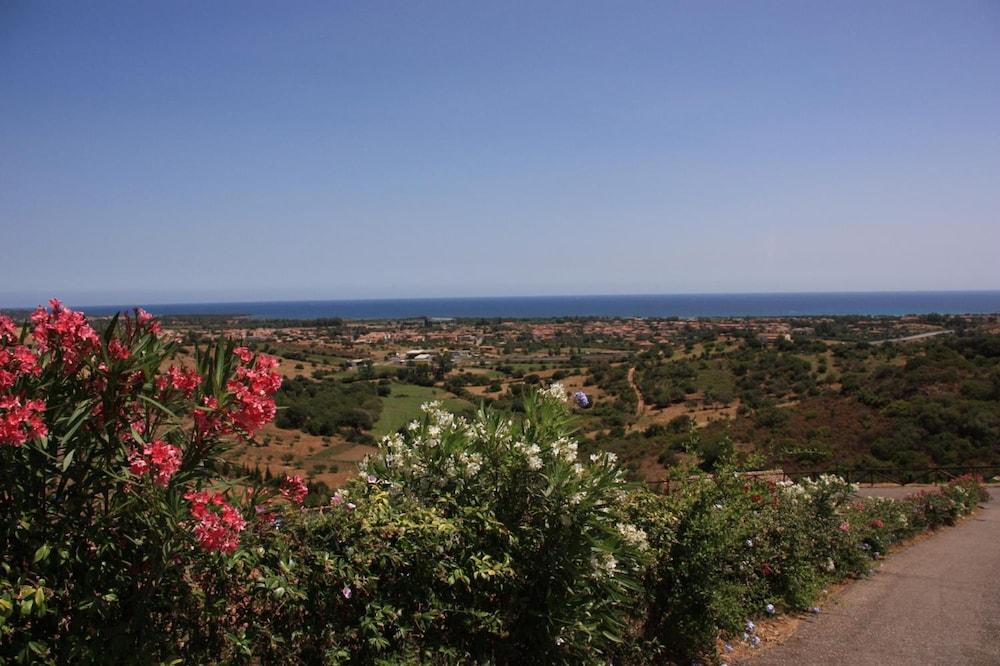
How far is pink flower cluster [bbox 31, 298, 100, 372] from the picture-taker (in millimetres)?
2178

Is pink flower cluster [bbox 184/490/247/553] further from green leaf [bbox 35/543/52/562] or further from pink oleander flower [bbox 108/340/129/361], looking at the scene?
pink oleander flower [bbox 108/340/129/361]

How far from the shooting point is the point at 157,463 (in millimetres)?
2096

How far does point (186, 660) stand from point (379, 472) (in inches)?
45.5

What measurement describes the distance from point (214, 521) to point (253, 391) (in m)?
0.45

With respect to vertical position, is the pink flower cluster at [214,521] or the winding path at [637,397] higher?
the pink flower cluster at [214,521]

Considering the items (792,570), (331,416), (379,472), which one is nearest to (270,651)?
(379,472)

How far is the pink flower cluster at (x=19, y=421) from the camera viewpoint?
72.4 inches

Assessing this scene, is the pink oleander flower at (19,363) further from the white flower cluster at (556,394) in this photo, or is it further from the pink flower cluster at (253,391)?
the white flower cluster at (556,394)

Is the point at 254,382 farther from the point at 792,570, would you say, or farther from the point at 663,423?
the point at 663,423

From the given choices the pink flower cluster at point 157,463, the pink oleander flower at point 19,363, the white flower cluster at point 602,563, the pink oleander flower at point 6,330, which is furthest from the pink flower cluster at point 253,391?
the white flower cluster at point 602,563

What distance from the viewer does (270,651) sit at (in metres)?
2.48

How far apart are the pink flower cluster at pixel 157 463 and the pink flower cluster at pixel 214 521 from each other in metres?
0.10

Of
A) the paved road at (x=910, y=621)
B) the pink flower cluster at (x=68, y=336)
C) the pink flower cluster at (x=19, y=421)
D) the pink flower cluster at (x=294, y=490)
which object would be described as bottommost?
the paved road at (x=910, y=621)

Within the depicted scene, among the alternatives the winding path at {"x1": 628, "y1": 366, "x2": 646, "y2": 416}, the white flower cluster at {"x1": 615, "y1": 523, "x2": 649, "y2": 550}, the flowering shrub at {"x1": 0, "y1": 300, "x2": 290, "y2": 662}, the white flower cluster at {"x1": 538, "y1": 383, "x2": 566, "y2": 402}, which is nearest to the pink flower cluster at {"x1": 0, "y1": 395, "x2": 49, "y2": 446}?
the flowering shrub at {"x1": 0, "y1": 300, "x2": 290, "y2": 662}
